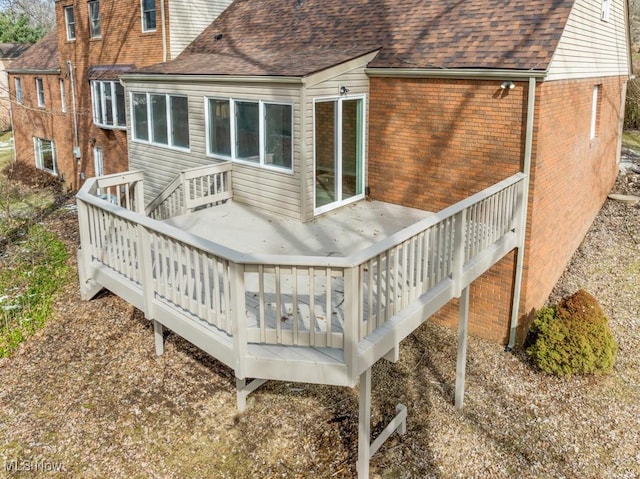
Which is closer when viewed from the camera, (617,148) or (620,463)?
(620,463)

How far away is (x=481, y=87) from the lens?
870 cm

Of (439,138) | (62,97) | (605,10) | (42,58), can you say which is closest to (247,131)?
(439,138)

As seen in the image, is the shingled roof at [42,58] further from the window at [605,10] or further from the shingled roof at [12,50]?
the window at [605,10]

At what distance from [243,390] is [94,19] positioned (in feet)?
50.3

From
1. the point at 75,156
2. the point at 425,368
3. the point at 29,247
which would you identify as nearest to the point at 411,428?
the point at 425,368

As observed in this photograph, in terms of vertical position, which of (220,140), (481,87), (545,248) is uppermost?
(481,87)

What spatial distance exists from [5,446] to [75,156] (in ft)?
54.3

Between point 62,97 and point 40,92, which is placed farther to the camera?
point 40,92

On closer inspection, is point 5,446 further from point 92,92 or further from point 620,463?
point 92,92

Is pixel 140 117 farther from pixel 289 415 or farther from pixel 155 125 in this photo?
pixel 289 415

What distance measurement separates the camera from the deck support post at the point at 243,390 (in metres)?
7.54

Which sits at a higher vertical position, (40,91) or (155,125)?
(40,91)

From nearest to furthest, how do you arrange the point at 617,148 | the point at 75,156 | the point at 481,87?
the point at 481,87, the point at 617,148, the point at 75,156

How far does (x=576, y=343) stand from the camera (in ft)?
27.8
